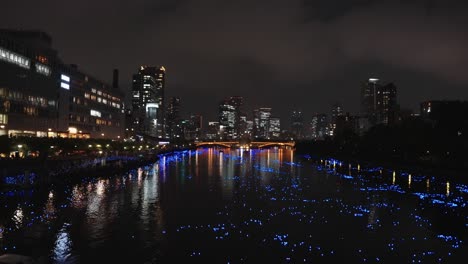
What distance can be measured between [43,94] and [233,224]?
94526mm

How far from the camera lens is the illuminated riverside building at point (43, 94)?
3895 inches

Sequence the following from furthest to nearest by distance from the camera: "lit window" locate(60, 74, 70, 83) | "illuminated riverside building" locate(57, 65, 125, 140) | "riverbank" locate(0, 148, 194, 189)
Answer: "illuminated riverside building" locate(57, 65, 125, 140) → "lit window" locate(60, 74, 70, 83) → "riverbank" locate(0, 148, 194, 189)

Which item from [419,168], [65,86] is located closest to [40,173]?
[419,168]

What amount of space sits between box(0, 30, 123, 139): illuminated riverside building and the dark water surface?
158 ft

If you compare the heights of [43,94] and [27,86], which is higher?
[27,86]

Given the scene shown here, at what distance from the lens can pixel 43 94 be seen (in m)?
117

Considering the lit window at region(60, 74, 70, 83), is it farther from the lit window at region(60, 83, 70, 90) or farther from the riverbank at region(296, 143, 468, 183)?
the riverbank at region(296, 143, 468, 183)

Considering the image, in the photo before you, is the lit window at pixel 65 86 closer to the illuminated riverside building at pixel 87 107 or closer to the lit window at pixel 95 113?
the illuminated riverside building at pixel 87 107

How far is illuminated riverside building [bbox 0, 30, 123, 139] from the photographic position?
9894 centimetres

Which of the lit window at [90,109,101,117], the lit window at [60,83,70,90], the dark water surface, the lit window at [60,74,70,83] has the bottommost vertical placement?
the dark water surface

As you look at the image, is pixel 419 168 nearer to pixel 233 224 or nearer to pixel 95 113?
pixel 233 224

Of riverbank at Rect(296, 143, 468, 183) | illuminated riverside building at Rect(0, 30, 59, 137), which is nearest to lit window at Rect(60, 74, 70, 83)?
illuminated riverside building at Rect(0, 30, 59, 137)

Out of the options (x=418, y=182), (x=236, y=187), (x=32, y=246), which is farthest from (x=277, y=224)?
(x=418, y=182)

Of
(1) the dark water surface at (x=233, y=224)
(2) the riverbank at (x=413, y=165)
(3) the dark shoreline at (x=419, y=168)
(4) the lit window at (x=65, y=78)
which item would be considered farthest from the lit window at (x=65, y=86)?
(3) the dark shoreline at (x=419, y=168)
